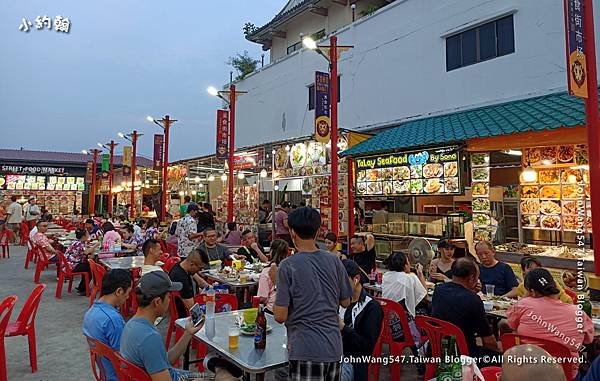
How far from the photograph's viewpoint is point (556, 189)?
8.98 metres

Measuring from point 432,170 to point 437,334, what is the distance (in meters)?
5.33

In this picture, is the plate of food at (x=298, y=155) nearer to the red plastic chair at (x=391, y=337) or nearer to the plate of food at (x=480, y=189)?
the plate of food at (x=480, y=189)

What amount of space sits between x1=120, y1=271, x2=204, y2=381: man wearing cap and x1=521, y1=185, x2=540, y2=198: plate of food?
9150 mm

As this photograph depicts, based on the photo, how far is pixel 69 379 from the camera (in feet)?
15.6

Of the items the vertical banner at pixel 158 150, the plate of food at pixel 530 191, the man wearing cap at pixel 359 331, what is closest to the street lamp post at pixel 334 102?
the plate of food at pixel 530 191

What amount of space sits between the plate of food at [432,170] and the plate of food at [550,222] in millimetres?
2942

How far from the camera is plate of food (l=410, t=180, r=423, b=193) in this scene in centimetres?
883

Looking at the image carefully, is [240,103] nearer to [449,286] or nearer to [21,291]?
[21,291]

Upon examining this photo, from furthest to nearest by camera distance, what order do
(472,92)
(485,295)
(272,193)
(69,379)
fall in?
(272,193), (472,92), (485,295), (69,379)

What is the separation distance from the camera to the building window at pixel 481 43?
9.81 metres

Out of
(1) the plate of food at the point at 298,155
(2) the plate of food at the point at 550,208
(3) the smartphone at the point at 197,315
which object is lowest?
(3) the smartphone at the point at 197,315

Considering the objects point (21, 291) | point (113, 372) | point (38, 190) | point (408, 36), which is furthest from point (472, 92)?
point (38, 190)

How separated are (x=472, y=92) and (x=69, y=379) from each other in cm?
1048

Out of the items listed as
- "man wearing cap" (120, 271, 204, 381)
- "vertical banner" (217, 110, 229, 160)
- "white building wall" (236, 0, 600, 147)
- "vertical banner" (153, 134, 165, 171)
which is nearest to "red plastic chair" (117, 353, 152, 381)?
"man wearing cap" (120, 271, 204, 381)
